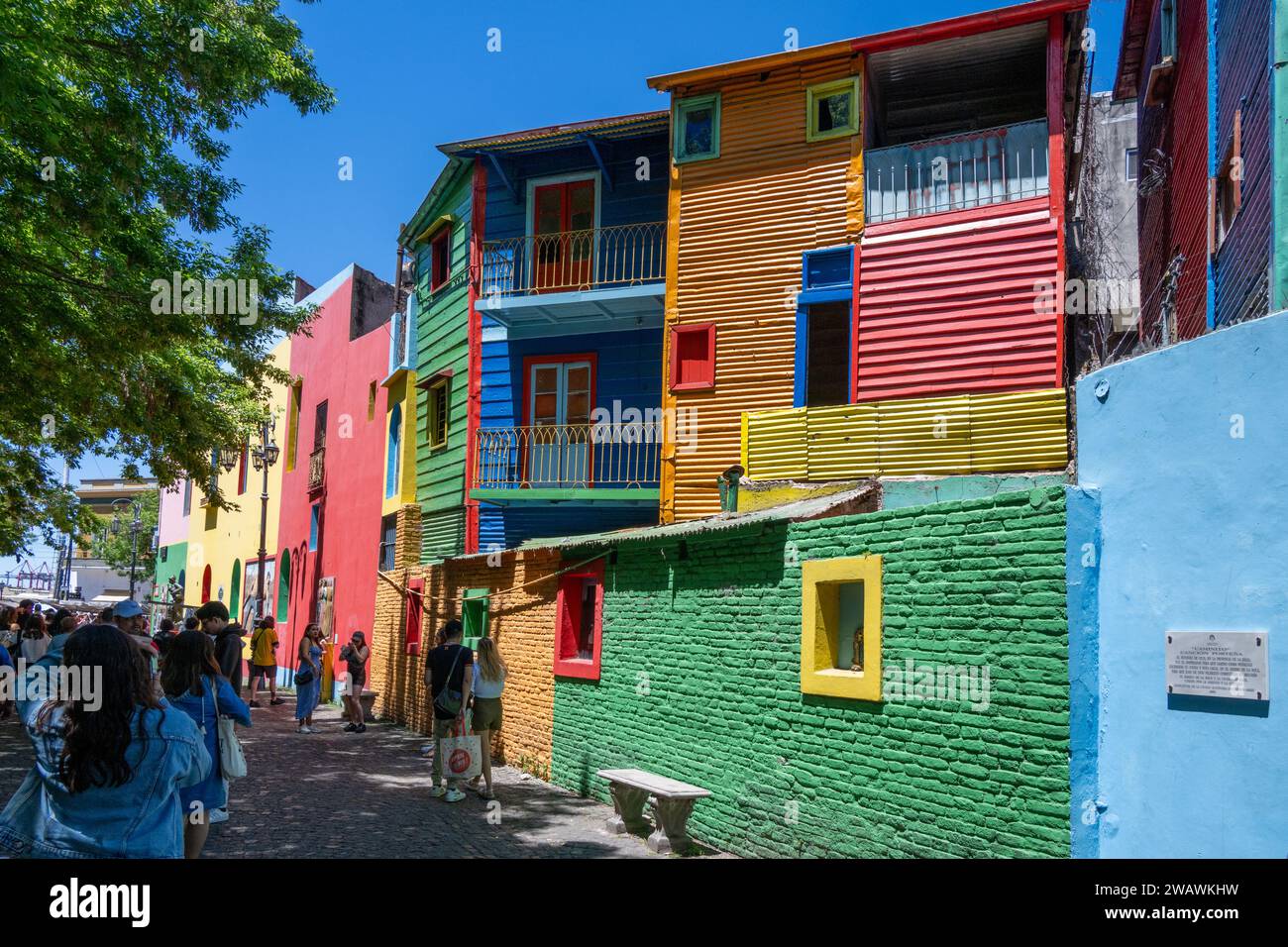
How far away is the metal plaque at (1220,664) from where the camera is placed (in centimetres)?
503

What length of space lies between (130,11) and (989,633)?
10062mm

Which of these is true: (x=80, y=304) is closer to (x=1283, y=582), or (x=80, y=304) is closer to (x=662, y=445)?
(x=662, y=445)

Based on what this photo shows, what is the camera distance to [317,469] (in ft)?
89.5

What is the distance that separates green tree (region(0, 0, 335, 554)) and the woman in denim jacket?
6.17 meters

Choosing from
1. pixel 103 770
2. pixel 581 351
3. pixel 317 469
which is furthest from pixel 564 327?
pixel 103 770

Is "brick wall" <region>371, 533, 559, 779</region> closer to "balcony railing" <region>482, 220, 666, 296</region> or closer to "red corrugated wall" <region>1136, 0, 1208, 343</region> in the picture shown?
"balcony railing" <region>482, 220, 666, 296</region>

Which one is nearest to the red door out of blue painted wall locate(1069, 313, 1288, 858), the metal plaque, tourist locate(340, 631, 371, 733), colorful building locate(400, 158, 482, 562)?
colorful building locate(400, 158, 482, 562)

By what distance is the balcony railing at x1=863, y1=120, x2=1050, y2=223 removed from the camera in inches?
522

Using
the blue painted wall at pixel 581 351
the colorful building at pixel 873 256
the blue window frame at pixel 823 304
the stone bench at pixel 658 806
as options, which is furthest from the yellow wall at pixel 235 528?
the stone bench at pixel 658 806

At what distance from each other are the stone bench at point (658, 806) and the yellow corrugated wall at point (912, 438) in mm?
4789

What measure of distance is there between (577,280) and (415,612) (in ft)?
19.9

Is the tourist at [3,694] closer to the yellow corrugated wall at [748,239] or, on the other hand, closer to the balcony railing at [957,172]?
the yellow corrugated wall at [748,239]

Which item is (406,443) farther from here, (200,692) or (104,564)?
(104,564)
